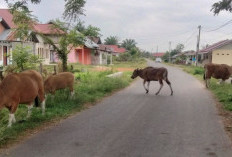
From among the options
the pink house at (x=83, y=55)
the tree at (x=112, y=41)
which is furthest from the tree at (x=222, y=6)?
the tree at (x=112, y=41)

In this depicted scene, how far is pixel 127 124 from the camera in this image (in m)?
9.19

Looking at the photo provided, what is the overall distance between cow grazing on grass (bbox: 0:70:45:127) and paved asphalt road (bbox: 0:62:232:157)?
1086 mm

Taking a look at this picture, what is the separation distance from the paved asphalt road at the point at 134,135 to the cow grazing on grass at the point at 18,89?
1.09 metres

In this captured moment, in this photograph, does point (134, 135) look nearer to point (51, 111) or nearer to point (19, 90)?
point (19, 90)

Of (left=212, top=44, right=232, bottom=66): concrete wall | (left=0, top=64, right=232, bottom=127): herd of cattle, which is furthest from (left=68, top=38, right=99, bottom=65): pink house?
(left=0, top=64, right=232, bottom=127): herd of cattle

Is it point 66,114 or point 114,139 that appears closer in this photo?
point 114,139

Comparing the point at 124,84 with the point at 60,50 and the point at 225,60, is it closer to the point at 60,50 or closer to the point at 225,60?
the point at 60,50

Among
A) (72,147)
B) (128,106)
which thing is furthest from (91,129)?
(128,106)

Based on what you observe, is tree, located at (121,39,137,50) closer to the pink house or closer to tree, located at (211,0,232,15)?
the pink house

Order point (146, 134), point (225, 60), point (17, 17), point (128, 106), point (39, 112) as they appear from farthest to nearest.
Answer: point (225, 60) → point (17, 17) → point (128, 106) → point (39, 112) → point (146, 134)

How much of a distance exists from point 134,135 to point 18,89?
324 cm

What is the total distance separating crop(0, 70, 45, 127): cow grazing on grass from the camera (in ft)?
26.7

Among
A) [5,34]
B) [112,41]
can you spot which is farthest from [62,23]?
[112,41]

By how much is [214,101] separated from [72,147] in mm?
9068
